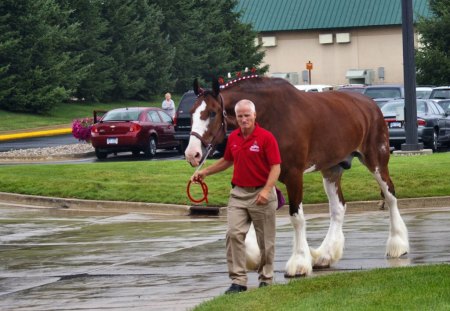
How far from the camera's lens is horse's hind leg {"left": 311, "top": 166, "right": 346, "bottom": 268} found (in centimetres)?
1387

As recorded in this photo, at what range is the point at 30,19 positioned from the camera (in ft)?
188

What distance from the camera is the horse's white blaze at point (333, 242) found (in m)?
13.9

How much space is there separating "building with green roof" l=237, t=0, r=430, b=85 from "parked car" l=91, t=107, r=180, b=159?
49298mm

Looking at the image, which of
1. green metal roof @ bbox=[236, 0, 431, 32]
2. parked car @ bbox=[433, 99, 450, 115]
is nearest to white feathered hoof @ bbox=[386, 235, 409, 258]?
parked car @ bbox=[433, 99, 450, 115]

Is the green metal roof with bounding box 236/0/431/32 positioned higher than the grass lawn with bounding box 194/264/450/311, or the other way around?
the green metal roof with bounding box 236/0/431/32

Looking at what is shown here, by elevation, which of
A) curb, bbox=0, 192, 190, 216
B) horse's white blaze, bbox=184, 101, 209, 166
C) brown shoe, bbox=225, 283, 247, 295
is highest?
horse's white blaze, bbox=184, 101, 209, 166

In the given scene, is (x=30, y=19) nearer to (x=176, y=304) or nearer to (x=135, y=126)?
(x=135, y=126)

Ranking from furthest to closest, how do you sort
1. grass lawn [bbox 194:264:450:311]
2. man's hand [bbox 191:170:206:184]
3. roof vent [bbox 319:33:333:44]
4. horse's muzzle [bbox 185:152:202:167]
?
roof vent [bbox 319:33:333:44] < horse's muzzle [bbox 185:152:202:167] < man's hand [bbox 191:170:206:184] < grass lawn [bbox 194:264:450:311]

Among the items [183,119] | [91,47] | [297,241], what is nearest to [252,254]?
[297,241]

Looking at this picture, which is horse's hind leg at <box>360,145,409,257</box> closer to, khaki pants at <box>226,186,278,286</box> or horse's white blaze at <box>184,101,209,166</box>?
khaki pants at <box>226,186,278,286</box>

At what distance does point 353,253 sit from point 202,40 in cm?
6002

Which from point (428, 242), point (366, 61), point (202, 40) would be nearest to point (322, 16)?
point (366, 61)

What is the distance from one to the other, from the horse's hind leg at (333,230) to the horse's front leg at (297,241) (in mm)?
777

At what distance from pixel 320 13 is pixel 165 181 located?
6917cm
